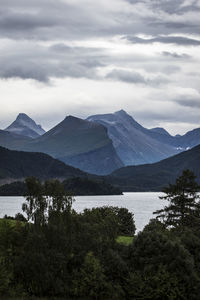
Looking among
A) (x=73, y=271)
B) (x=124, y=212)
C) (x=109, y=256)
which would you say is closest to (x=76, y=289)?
(x=73, y=271)

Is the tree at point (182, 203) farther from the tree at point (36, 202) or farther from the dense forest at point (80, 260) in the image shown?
the tree at point (36, 202)

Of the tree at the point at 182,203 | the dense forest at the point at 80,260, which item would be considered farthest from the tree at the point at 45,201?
A: the tree at the point at 182,203

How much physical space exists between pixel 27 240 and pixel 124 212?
160ft

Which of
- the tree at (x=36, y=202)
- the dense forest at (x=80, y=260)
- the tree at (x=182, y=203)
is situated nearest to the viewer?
the dense forest at (x=80, y=260)

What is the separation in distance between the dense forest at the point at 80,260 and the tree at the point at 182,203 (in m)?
26.5

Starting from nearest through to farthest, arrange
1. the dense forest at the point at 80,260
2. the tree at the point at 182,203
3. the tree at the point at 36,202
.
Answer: the dense forest at the point at 80,260
the tree at the point at 36,202
the tree at the point at 182,203

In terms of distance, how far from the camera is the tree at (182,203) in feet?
202

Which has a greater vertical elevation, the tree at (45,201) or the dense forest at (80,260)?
the tree at (45,201)

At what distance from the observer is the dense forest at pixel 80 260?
100 feet

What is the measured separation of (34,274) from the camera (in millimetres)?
30812

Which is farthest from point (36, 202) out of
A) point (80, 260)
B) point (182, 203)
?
point (182, 203)

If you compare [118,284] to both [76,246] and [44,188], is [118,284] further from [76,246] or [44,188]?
[44,188]

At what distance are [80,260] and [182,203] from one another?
1295 inches

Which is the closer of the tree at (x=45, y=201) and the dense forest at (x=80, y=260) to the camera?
the dense forest at (x=80, y=260)
